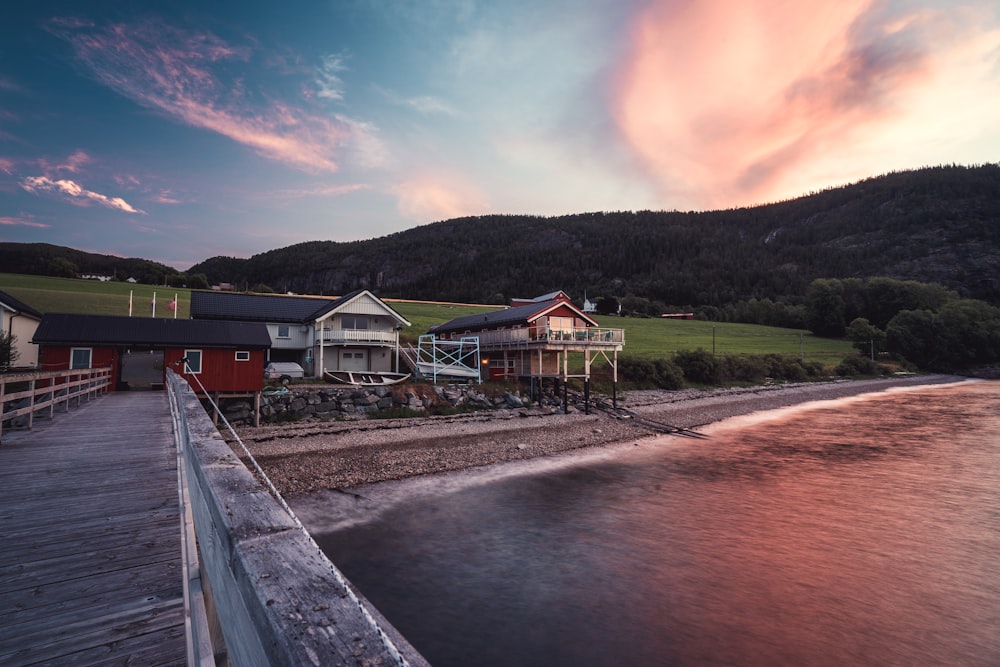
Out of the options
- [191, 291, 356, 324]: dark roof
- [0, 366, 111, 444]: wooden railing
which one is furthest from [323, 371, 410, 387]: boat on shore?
[0, 366, 111, 444]: wooden railing

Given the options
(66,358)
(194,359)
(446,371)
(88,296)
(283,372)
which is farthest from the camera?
(88,296)

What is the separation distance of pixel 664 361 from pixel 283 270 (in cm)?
15471

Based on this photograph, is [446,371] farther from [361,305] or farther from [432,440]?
[432,440]

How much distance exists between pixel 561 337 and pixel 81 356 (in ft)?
90.1

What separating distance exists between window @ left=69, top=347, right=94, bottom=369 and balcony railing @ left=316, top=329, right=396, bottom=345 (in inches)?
523

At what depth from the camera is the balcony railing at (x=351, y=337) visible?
35562 millimetres

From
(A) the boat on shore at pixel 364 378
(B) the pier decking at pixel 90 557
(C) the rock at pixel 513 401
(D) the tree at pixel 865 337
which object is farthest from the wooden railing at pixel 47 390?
(D) the tree at pixel 865 337

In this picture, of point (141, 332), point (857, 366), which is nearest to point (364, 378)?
point (141, 332)

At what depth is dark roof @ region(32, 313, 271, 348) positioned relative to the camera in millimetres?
24906

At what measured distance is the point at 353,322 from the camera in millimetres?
38344

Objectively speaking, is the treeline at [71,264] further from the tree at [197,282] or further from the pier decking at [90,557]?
the pier decking at [90,557]

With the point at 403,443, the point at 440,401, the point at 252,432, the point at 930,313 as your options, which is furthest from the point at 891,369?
the point at 252,432

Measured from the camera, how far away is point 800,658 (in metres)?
8.75

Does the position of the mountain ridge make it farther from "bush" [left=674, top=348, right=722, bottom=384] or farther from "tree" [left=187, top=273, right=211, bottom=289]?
"bush" [left=674, top=348, right=722, bottom=384]
